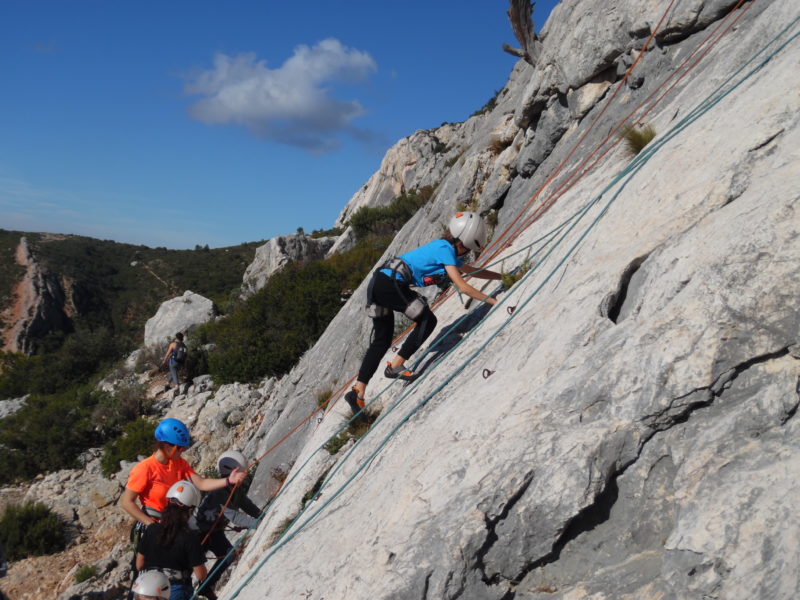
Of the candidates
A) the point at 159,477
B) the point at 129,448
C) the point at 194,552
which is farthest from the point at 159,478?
the point at 129,448

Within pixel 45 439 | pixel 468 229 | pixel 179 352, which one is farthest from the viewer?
pixel 179 352

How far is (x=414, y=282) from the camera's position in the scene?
596cm

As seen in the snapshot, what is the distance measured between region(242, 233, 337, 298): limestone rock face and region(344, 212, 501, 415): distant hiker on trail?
2351 centimetres

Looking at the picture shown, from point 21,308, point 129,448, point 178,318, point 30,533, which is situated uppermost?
point 21,308

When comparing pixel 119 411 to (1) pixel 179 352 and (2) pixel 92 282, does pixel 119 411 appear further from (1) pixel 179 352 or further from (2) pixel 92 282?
(2) pixel 92 282

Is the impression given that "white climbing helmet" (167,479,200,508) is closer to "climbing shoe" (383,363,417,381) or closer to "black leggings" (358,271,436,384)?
"black leggings" (358,271,436,384)

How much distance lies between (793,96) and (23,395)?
1113 inches

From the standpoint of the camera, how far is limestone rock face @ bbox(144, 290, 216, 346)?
23.1 m

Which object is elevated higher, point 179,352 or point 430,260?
point 179,352

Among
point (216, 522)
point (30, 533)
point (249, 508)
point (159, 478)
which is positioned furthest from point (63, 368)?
point (159, 478)

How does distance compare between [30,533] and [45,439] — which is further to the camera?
[45,439]

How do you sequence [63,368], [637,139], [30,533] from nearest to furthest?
[637,139] < [30,533] < [63,368]

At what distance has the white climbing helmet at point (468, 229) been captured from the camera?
566cm

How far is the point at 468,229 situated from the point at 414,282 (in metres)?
0.85
